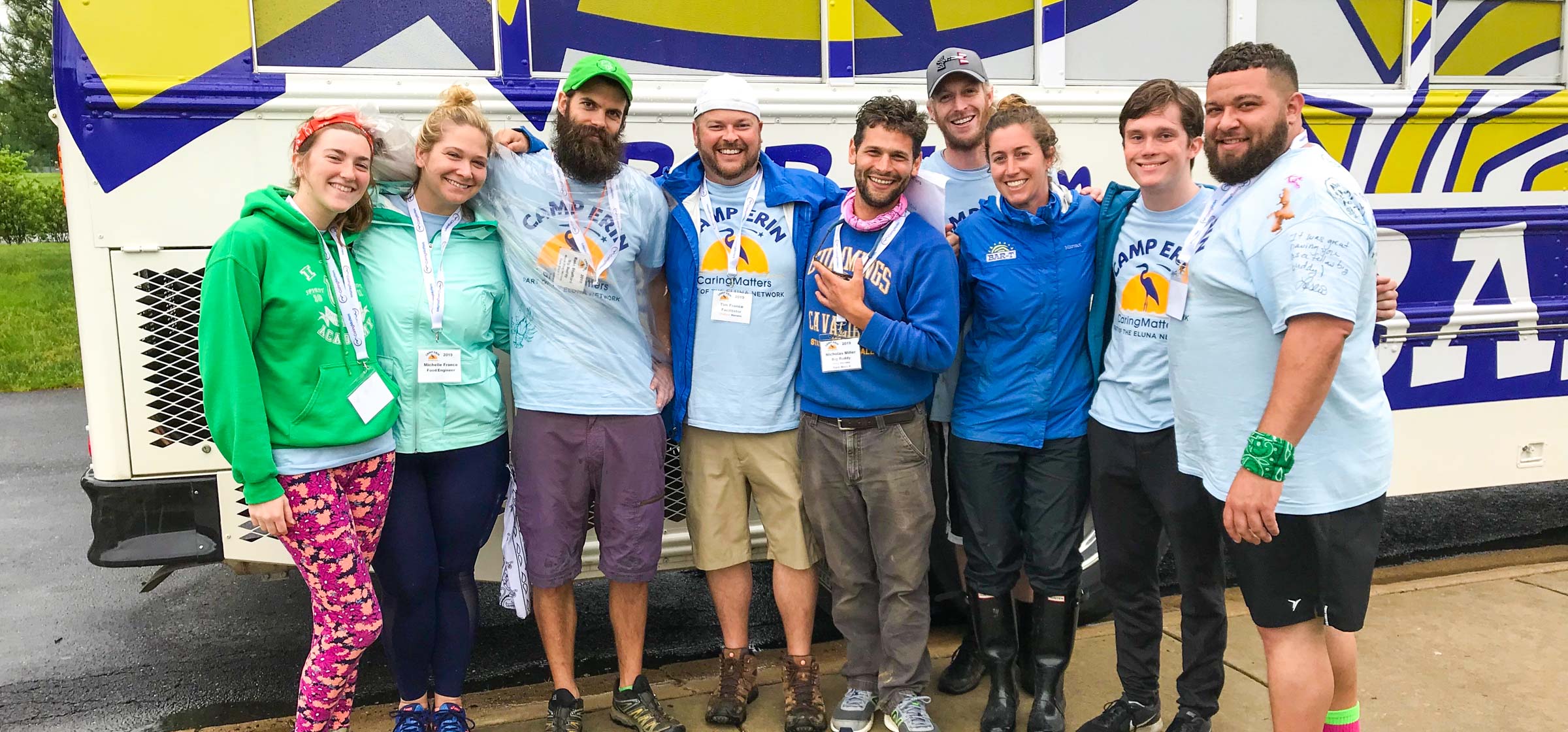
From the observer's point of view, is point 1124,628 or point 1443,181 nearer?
point 1124,628

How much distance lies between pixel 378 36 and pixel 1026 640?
103 inches

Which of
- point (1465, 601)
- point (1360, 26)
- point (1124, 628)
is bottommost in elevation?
point (1465, 601)

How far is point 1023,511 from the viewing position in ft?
9.78

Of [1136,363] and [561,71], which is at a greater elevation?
[561,71]

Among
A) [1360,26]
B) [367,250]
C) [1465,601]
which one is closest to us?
[367,250]

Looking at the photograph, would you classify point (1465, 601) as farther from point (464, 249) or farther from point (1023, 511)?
point (464, 249)

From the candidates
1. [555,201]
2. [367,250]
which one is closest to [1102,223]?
[555,201]

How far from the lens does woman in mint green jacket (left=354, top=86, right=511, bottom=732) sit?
8.82 ft

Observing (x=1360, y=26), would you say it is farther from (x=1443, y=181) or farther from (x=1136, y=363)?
(x=1136, y=363)

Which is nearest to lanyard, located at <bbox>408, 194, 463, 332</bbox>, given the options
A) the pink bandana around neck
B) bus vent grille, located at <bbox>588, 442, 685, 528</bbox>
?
bus vent grille, located at <bbox>588, 442, 685, 528</bbox>

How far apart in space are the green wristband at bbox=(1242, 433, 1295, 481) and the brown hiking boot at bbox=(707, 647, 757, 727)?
166 centimetres

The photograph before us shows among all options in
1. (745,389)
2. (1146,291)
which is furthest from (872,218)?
(1146,291)

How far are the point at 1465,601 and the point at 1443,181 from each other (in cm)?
165

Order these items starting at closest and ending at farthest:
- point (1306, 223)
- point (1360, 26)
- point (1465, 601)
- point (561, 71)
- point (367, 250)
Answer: point (1306, 223) < point (367, 250) < point (561, 71) < point (1360, 26) < point (1465, 601)
